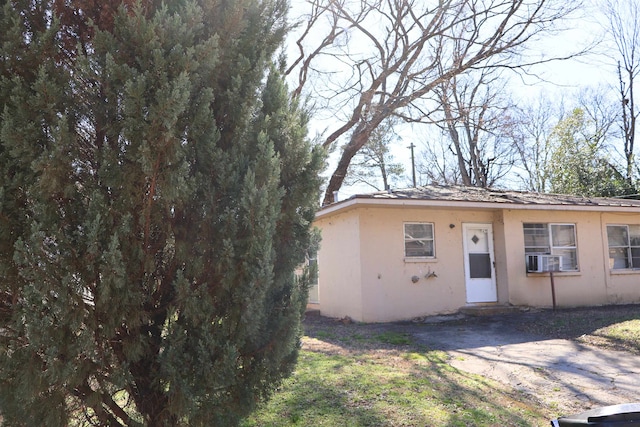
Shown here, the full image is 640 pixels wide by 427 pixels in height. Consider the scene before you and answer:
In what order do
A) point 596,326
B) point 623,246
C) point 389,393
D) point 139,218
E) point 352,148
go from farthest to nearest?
point 352,148, point 623,246, point 596,326, point 389,393, point 139,218

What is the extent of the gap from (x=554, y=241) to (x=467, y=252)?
2739 millimetres

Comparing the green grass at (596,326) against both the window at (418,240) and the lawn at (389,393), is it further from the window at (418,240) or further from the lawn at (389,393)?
the window at (418,240)

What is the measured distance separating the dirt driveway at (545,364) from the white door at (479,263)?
7.57 feet

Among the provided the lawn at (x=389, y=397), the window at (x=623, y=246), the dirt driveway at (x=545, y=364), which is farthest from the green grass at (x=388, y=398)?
the window at (x=623, y=246)

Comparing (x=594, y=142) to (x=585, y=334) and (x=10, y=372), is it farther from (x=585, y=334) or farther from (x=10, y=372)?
(x=10, y=372)

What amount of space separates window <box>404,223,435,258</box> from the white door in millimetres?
1017

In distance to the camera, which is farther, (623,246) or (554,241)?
(623,246)

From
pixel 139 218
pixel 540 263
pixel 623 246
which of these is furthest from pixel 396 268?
pixel 139 218

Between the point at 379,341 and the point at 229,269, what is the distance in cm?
685

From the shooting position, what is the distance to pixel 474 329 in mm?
10703

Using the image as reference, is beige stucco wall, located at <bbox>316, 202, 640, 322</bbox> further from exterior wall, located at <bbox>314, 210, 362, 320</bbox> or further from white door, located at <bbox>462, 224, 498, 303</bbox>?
white door, located at <bbox>462, 224, 498, 303</bbox>

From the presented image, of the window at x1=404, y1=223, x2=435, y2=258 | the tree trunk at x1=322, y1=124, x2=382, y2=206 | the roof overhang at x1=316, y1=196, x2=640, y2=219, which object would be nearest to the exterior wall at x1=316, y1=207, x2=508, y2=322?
the window at x1=404, y1=223, x2=435, y2=258

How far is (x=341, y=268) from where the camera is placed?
13055mm

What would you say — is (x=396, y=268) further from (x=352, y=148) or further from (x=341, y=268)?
(x=352, y=148)
